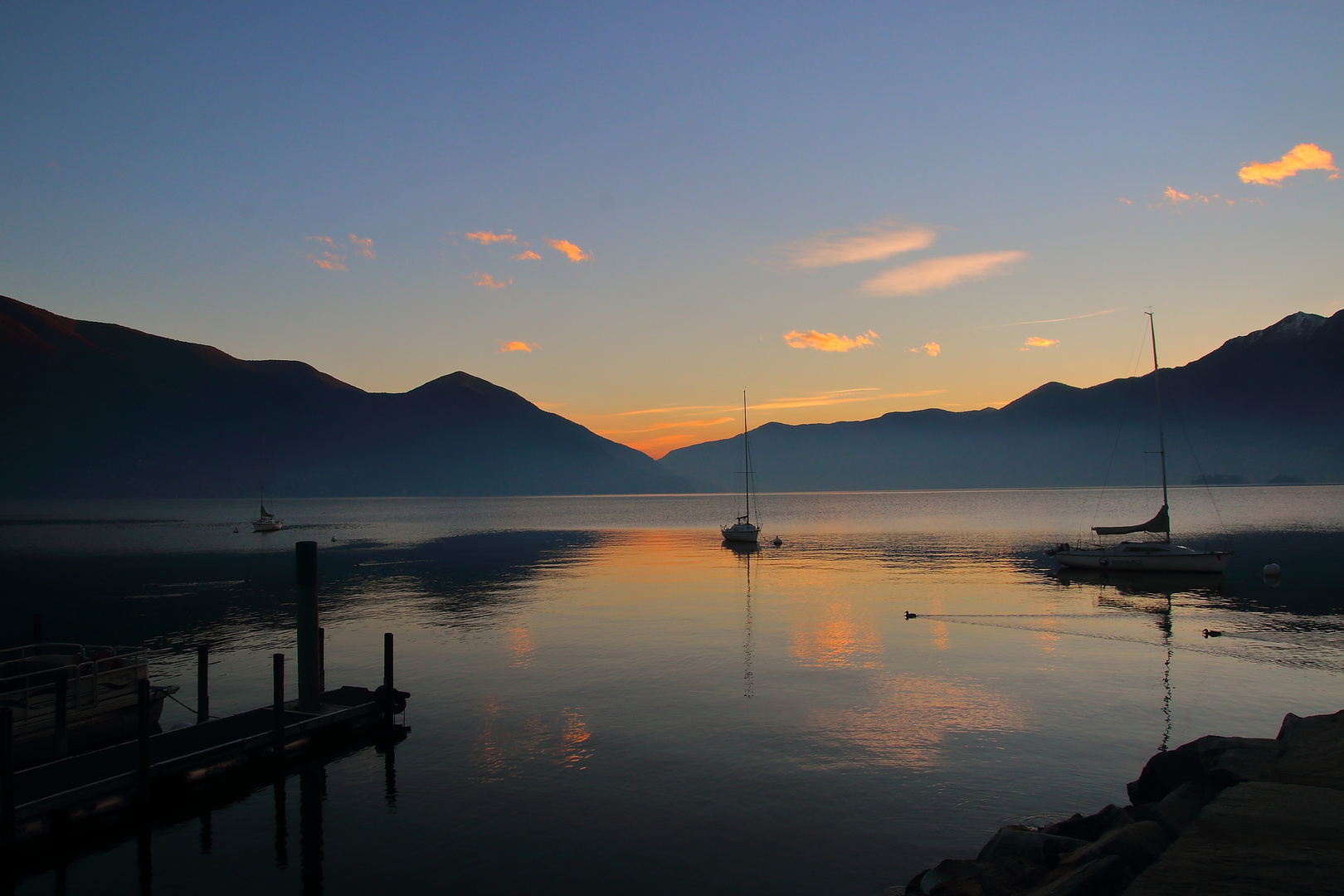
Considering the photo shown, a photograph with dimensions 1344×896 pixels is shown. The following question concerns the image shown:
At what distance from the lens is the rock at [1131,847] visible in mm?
10789

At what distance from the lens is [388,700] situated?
2353 centimetres

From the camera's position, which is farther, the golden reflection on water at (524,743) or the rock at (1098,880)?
the golden reflection on water at (524,743)

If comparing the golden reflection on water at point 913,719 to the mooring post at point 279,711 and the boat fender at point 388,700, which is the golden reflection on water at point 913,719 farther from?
the mooring post at point 279,711

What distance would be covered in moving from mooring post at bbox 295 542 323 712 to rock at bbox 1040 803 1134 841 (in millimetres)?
20294

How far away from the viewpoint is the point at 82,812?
16234mm

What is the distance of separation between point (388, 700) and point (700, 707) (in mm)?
10054

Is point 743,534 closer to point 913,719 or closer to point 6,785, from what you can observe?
point 913,719

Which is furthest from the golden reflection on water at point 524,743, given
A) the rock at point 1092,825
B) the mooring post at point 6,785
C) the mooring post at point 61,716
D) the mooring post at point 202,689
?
the rock at point 1092,825

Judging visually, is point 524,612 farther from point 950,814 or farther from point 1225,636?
point 1225,636

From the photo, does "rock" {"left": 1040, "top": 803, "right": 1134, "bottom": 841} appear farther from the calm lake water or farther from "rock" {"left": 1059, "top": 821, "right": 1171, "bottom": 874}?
the calm lake water

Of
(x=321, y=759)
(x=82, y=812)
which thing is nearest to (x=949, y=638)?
(x=321, y=759)

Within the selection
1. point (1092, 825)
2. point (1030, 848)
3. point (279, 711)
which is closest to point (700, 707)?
point (279, 711)

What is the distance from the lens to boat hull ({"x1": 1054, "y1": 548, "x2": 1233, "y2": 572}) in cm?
6191

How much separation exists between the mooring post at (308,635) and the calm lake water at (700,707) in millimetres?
2913
